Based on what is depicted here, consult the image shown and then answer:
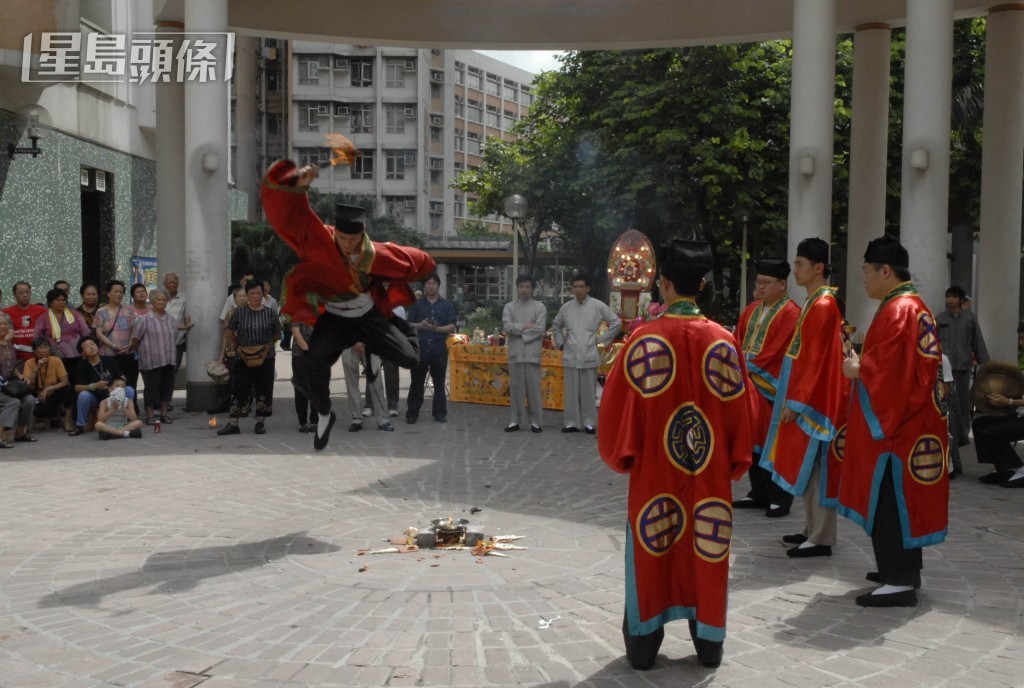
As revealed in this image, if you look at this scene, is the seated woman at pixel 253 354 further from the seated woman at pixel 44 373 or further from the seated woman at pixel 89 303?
the seated woman at pixel 89 303

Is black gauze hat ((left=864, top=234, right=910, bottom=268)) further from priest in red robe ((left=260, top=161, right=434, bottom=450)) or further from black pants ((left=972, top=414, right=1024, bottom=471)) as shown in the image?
black pants ((left=972, top=414, right=1024, bottom=471))

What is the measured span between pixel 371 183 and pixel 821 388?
57.3m

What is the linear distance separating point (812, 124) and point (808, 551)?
803cm

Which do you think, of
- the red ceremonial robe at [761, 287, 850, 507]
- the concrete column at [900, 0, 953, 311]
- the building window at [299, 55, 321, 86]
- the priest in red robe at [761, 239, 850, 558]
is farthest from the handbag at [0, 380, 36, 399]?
the building window at [299, 55, 321, 86]

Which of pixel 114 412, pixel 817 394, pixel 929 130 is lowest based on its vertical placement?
pixel 114 412

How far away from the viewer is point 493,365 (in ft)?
51.4

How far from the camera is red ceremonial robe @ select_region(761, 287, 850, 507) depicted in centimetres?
660

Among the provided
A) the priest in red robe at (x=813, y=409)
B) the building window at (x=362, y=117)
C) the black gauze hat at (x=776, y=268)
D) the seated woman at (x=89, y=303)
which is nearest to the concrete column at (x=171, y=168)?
the seated woman at (x=89, y=303)

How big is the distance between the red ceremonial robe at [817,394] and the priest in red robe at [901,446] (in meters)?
0.69

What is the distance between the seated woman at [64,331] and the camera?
487 inches

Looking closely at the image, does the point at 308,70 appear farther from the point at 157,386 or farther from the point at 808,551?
the point at 808,551

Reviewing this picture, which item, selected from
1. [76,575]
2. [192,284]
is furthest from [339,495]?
[192,284]

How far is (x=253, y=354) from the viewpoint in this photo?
12000 millimetres

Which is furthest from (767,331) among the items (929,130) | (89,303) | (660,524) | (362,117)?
(362,117)
